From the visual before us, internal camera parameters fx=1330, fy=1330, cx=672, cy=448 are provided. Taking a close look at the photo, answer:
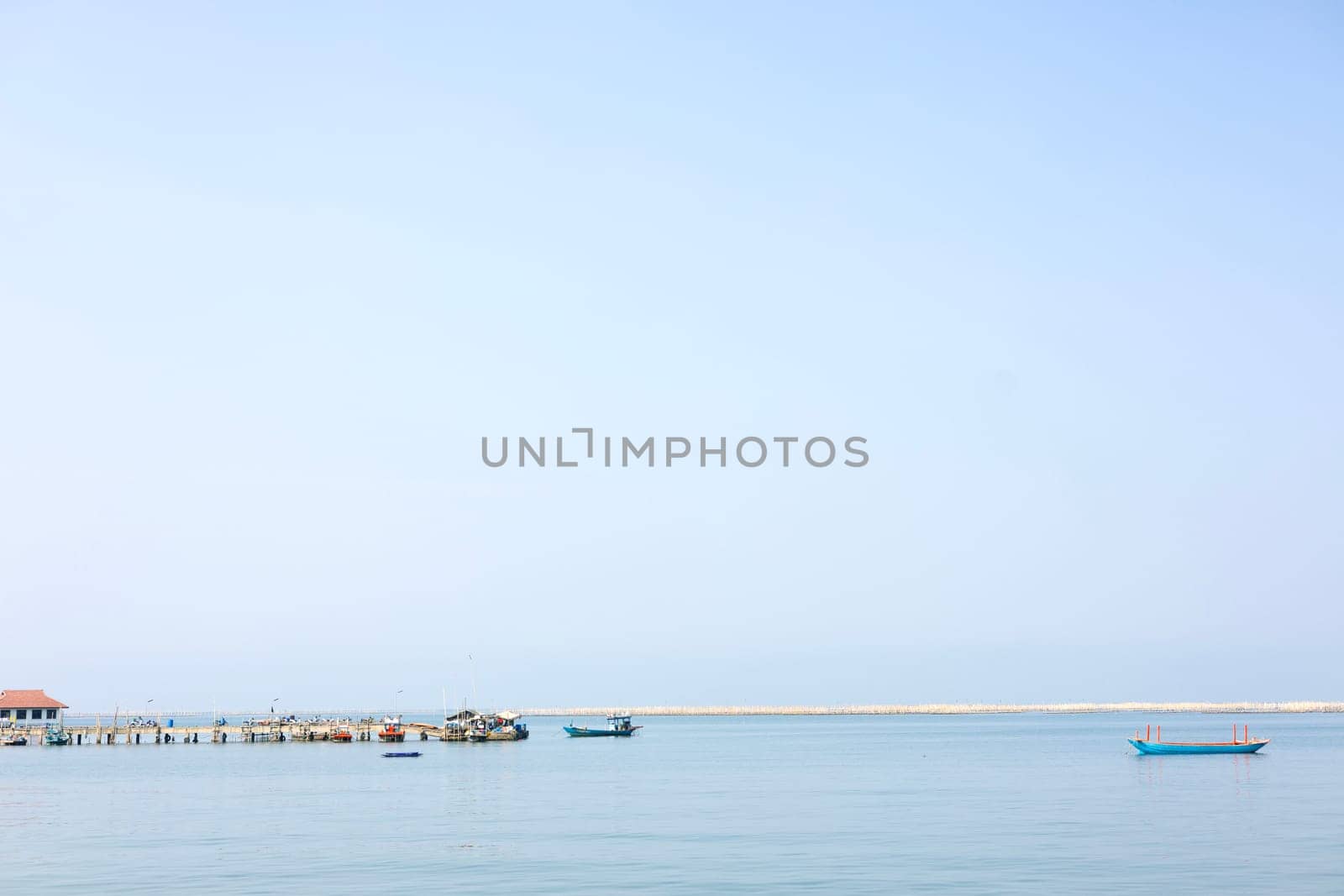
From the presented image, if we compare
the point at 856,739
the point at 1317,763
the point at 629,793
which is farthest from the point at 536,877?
the point at 856,739

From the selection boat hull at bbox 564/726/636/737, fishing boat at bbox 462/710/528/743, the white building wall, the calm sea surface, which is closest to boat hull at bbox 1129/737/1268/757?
the calm sea surface

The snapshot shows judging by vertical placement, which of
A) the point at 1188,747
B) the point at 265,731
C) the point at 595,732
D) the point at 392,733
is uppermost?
the point at 1188,747

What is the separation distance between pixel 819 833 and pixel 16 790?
162 ft

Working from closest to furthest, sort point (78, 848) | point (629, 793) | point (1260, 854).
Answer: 1. point (1260, 854)
2. point (78, 848)
3. point (629, 793)

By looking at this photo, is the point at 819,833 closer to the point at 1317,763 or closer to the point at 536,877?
the point at 536,877

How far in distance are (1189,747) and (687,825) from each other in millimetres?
58078

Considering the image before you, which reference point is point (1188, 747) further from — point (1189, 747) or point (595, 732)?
point (595, 732)

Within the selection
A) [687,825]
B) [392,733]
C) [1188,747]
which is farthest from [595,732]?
[687,825]

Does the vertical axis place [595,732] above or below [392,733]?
below

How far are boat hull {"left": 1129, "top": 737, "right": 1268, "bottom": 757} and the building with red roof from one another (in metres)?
106

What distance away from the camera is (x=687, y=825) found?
54938 mm

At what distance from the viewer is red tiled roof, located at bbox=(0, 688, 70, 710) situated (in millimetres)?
139125

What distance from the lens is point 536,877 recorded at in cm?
4128

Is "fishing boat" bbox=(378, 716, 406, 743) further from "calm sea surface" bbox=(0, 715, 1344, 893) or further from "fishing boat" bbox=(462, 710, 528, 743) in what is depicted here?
"calm sea surface" bbox=(0, 715, 1344, 893)
